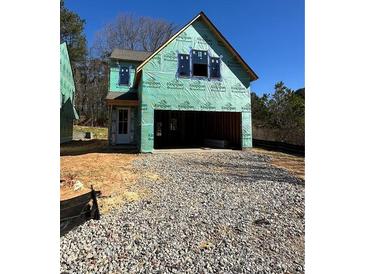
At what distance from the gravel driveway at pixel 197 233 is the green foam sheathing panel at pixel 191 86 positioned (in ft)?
19.9

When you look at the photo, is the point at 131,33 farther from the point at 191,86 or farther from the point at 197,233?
the point at 197,233

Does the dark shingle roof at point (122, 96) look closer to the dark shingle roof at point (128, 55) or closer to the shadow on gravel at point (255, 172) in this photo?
the dark shingle roof at point (128, 55)

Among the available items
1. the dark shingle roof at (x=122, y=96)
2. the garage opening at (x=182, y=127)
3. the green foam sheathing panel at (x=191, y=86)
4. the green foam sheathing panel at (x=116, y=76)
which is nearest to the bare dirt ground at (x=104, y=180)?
the green foam sheathing panel at (x=191, y=86)

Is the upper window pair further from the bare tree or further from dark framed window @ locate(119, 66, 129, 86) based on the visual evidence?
the bare tree

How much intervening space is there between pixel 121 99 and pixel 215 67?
5.31 meters

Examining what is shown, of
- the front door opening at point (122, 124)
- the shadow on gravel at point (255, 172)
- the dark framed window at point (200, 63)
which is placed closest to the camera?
the shadow on gravel at point (255, 172)

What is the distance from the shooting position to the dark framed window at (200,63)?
1216cm

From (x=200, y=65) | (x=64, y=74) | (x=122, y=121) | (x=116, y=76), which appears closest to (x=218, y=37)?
(x=200, y=65)

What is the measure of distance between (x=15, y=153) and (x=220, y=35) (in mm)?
12388

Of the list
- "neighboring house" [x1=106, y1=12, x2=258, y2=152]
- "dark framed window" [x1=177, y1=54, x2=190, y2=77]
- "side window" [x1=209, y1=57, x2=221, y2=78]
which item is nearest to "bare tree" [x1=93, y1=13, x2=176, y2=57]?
"neighboring house" [x1=106, y1=12, x2=258, y2=152]

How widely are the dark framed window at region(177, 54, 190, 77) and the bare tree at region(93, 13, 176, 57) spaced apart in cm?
1633

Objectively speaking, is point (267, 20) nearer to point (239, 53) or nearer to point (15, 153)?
point (15, 153)
